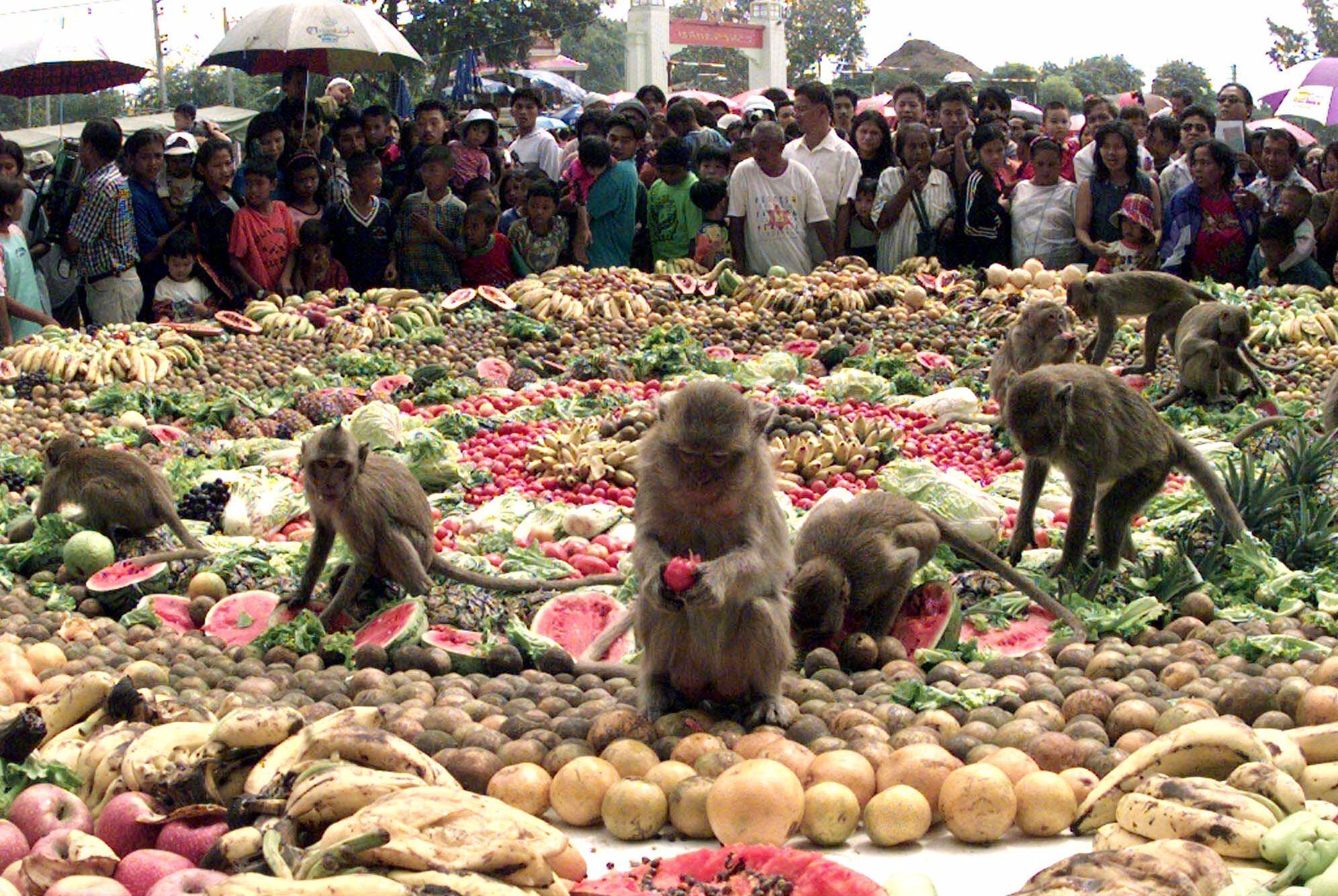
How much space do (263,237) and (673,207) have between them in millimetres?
4414

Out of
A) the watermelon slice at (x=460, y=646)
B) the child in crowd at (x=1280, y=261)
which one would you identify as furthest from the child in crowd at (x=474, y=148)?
the watermelon slice at (x=460, y=646)

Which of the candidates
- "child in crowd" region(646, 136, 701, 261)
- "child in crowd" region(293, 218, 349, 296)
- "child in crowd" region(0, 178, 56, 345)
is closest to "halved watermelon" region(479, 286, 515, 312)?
"child in crowd" region(293, 218, 349, 296)

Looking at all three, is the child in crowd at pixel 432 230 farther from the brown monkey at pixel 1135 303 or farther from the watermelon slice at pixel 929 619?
the watermelon slice at pixel 929 619

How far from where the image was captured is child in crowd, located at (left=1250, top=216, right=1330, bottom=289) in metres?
13.8

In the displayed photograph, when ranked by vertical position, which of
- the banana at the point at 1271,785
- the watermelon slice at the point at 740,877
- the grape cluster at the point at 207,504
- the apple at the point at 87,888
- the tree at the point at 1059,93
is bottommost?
the grape cluster at the point at 207,504

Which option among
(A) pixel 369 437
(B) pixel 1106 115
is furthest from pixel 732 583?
(B) pixel 1106 115

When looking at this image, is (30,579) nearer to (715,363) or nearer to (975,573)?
(975,573)

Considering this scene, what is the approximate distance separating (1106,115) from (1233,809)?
567 inches

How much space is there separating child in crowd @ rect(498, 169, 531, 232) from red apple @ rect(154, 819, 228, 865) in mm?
12024

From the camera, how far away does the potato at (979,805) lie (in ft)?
12.9

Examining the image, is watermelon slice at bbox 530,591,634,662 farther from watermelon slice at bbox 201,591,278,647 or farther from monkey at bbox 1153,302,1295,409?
monkey at bbox 1153,302,1295,409

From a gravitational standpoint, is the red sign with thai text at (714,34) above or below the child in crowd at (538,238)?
above

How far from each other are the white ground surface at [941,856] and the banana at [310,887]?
1029 mm

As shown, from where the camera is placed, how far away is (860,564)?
5.70 metres
